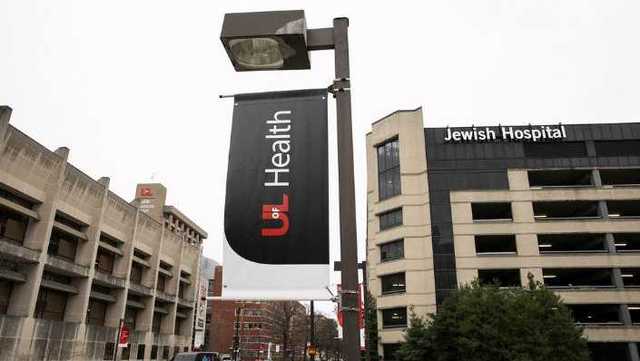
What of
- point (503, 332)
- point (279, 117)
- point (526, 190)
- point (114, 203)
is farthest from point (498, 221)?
point (279, 117)

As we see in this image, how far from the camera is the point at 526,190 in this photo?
159 feet

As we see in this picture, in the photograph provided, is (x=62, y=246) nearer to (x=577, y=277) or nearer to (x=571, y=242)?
(x=571, y=242)

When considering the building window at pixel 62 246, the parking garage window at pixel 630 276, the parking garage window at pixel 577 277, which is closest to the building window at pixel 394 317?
the parking garage window at pixel 577 277

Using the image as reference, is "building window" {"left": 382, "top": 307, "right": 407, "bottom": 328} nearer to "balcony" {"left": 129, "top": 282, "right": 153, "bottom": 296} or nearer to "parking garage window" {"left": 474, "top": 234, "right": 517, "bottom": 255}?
"parking garage window" {"left": 474, "top": 234, "right": 517, "bottom": 255}

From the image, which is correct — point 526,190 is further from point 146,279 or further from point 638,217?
point 146,279

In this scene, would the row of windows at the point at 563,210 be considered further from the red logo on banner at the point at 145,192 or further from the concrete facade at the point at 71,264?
the red logo on banner at the point at 145,192

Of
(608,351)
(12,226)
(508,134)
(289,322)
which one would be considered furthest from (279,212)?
(289,322)

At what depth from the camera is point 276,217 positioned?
4.20 m

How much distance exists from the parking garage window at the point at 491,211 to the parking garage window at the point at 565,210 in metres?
2.79

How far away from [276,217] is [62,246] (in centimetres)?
4102

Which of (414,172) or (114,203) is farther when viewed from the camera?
(414,172)

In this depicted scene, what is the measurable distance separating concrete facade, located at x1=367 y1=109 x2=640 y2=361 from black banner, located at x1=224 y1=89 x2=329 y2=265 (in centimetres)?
4432

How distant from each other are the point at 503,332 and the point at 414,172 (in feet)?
73.5

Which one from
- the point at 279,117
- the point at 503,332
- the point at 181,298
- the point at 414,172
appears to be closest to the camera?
the point at 279,117
